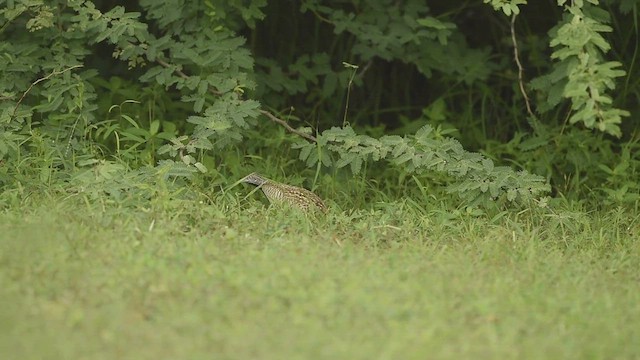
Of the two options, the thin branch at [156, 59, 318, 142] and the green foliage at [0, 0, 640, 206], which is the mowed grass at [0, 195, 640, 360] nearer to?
the green foliage at [0, 0, 640, 206]

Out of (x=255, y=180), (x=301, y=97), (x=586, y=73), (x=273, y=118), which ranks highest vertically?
(x=586, y=73)

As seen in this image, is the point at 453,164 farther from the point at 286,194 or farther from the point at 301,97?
the point at 301,97

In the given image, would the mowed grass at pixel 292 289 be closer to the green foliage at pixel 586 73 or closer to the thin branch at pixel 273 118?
the green foliage at pixel 586 73

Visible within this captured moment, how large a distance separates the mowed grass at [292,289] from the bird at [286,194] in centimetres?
28

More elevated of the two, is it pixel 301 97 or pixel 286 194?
pixel 286 194

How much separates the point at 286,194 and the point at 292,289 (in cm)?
173

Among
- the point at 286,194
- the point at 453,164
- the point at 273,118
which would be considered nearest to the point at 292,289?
the point at 286,194

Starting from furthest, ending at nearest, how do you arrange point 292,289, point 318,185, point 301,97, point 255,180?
1. point 301,97
2. point 318,185
3. point 255,180
4. point 292,289

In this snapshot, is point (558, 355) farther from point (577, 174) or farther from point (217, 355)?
point (577, 174)

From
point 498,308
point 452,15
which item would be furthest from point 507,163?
point 498,308

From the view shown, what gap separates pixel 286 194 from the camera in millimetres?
5977

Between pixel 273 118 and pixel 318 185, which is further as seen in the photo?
pixel 318 185

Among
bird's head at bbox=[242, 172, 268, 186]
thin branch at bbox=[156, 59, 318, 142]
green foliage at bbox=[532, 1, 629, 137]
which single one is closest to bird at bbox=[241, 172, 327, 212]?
bird's head at bbox=[242, 172, 268, 186]

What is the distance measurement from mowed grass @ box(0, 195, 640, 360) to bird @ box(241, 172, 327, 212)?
0.28 meters
